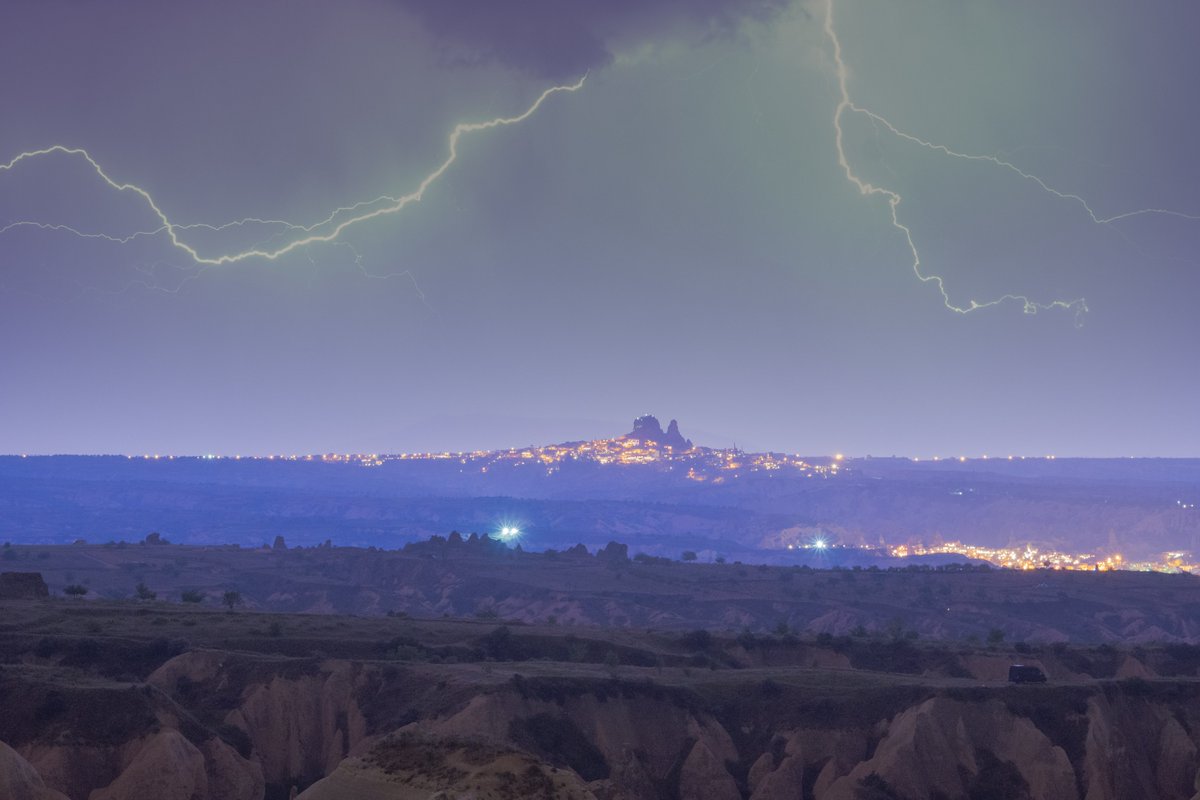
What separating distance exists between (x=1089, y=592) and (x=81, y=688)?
126754 mm

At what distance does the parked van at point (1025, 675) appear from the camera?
7600cm

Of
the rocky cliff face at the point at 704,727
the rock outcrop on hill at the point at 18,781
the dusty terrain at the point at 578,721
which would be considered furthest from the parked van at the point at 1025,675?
the rock outcrop on hill at the point at 18,781

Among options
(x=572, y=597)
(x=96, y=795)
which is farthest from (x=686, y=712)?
(x=572, y=597)

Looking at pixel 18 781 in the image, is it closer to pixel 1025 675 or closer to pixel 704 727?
pixel 704 727

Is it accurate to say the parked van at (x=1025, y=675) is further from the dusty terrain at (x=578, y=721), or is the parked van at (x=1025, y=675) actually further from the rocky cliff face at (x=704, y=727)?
the rocky cliff face at (x=704, y=727)

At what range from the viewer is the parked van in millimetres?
76000

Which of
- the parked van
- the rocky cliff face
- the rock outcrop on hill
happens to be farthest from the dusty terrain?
the rock outcrop on hill

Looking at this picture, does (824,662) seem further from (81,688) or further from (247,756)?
(81,688)

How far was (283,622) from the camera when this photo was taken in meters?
87.0

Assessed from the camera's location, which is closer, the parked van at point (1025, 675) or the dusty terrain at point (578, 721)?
the dusty terrain at point (578, 721)

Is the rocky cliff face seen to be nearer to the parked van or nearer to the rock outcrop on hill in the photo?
the parked van

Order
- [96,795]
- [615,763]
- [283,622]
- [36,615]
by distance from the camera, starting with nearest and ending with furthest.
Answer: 1. [96,795]
2. [615,763]
3. [36,615]
4. [283,622]

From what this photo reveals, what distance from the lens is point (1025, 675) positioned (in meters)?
76.4

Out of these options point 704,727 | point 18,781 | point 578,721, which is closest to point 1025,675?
point 704,727
